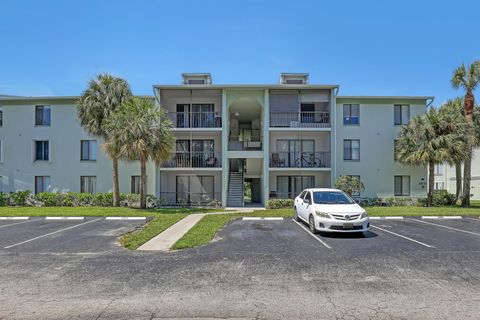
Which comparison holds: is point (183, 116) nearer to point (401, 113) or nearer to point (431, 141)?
point (401, 113)

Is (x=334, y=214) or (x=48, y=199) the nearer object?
(x=334, y=214)

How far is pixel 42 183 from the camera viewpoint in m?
24.4

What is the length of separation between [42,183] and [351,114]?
80.2 feet

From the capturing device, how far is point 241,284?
5.81m

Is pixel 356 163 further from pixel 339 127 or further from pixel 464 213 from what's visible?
pixel 464 213

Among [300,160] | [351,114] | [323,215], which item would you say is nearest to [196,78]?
[300,160]

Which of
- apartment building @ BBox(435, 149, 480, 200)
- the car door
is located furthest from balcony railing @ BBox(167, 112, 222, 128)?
apartment building @ BBox(435, 149, 480, 200)

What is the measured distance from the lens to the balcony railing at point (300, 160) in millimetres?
23562

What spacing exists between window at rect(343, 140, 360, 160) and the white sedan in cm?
1291

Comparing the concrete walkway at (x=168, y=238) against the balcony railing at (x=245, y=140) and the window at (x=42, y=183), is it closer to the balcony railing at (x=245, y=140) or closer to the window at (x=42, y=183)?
the balcony railing at (x=245, y=140)

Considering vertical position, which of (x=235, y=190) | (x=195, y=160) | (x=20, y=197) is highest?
(x=195, y=160)

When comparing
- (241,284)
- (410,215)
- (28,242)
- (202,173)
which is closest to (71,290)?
(241,284)

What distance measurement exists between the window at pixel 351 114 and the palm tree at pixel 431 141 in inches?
145

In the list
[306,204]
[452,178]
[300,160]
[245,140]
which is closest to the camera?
[306,204]
